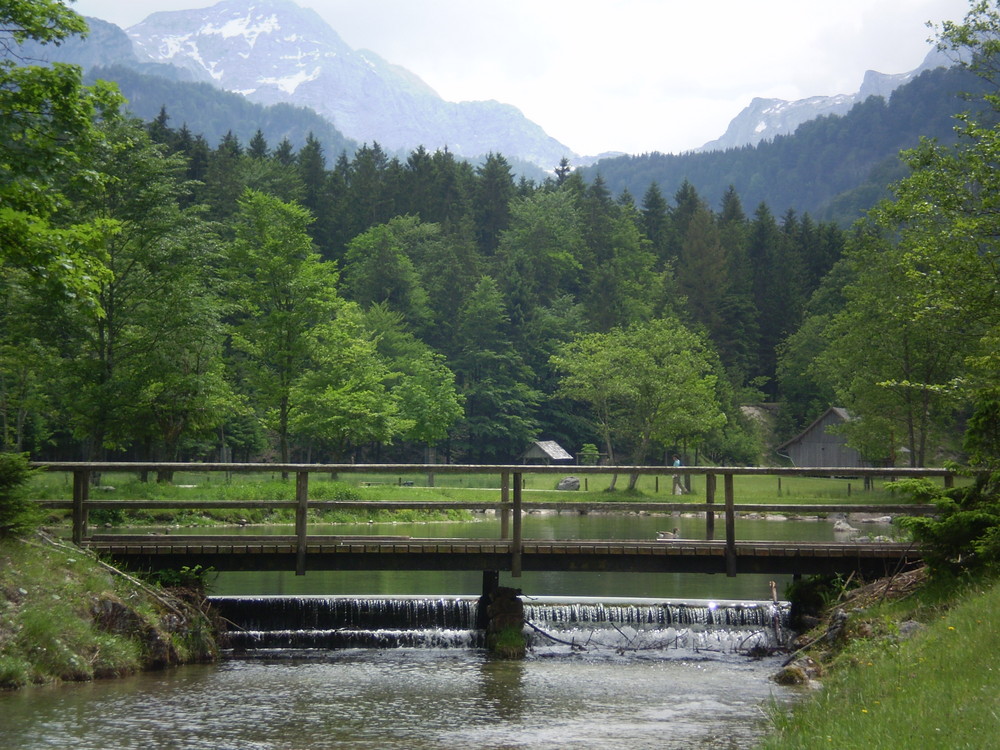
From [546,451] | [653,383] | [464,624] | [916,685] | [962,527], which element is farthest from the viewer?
[546,451]

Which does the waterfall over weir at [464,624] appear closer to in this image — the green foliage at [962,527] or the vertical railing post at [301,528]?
the vertical railing post at [301,528]

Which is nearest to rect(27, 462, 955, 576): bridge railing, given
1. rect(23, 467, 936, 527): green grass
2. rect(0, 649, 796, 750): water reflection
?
rect(23, 467, 936, 527): green grass

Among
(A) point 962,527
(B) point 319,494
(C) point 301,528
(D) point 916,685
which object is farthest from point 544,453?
(D) point 916,685

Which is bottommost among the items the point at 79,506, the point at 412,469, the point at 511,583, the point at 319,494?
the point at 511,583

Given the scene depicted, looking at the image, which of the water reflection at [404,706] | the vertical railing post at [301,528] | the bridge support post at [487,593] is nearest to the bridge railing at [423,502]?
the vertical railing post at [301,528]

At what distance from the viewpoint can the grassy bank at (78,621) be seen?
13117 millimetres

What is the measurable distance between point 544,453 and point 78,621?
7062 centimetres

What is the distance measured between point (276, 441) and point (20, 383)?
28.6 metres

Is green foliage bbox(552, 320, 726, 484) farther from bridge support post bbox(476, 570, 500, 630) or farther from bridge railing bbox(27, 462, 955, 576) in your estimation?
bridge railing bbox(27, 462, 955, 576)

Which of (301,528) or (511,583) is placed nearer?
(301,528)

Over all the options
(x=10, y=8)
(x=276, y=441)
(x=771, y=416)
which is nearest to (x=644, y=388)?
(x=276, y=441)

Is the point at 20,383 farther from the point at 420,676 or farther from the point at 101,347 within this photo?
the point at 420,676

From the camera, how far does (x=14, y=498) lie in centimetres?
1420

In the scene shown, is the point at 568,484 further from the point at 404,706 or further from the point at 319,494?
the point at 404,706
